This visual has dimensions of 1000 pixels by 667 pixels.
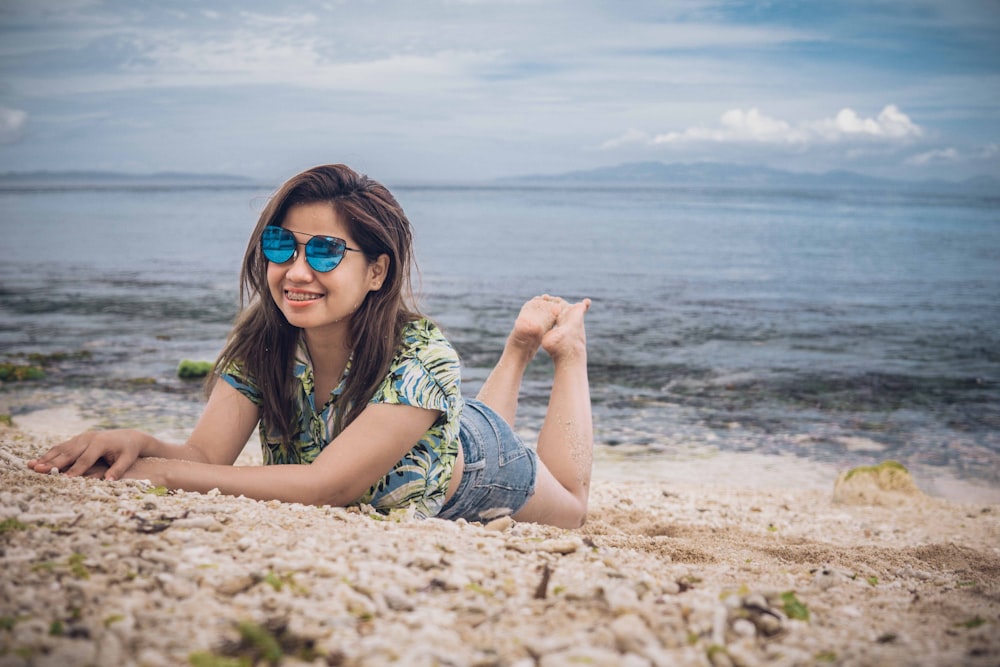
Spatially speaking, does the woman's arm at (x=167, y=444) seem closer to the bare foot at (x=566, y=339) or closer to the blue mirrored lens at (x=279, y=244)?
the blue mirrored lens at (x=279, y=244)

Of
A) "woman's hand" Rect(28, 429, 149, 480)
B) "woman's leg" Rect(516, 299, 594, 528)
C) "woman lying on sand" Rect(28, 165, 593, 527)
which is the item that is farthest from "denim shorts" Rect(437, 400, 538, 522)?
"woman's hand" Rect(28, 429, 149, 480)

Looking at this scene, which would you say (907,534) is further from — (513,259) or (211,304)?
(513,259)

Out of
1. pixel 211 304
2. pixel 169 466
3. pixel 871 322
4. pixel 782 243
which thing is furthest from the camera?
pixel 782 243

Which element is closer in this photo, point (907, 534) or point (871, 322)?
point (907, 534)

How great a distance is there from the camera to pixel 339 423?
4.32m

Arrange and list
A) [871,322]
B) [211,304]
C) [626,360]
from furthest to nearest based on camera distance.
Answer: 1. [211,304]
2. [871,322]
3. [626,360]

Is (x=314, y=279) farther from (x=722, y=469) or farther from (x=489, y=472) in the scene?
(x=722, y=469)

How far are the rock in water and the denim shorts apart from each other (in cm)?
376

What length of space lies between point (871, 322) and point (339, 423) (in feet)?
55.6

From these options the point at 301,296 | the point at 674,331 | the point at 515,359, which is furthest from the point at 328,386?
the point at 674,331

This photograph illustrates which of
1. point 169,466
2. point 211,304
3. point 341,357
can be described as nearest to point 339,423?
point 341,357

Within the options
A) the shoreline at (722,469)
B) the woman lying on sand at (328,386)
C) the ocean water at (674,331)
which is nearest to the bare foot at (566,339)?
the woman lying on sand at (328,386)

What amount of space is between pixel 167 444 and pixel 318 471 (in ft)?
2.74

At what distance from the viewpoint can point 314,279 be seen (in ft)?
13.9
